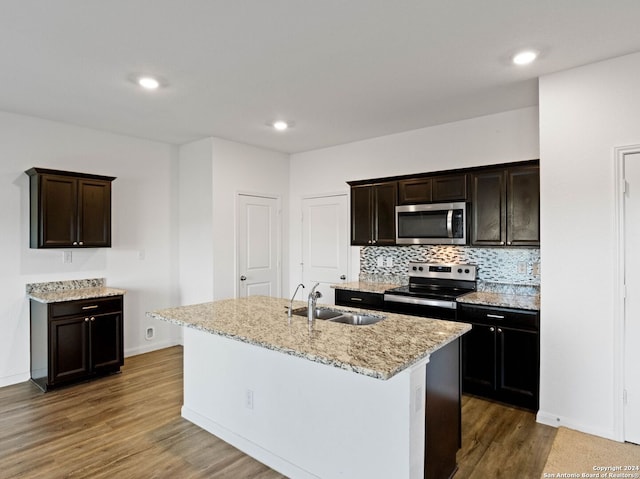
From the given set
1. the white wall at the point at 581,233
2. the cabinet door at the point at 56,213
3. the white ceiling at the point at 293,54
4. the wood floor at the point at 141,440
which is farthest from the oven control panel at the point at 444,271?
the cabinet door at the point at 56,213

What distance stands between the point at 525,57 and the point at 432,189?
163 centimetres

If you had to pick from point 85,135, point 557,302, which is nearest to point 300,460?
point 557,302

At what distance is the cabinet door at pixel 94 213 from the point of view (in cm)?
412

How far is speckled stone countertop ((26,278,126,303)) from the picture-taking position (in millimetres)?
3834

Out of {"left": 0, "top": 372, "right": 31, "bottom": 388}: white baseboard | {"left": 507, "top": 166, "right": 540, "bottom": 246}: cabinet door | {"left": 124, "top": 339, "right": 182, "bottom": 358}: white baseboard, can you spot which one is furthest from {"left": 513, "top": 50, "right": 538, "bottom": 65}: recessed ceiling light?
{"left": 0, "top": 372, "right": 31, "bottom": 388}: white baseboard

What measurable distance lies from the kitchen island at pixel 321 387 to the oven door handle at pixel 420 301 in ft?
3.67

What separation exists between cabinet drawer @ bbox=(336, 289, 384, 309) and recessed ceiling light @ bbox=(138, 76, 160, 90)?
9.20ft

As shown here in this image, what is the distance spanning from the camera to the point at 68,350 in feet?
12.5

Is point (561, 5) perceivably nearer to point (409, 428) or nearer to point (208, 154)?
point (409, 428)

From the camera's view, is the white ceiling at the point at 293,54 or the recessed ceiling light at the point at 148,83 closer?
the white ceiling at the point at 293,54

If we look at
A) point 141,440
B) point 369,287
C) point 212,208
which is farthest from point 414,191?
point 141,440

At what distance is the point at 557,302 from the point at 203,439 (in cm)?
281

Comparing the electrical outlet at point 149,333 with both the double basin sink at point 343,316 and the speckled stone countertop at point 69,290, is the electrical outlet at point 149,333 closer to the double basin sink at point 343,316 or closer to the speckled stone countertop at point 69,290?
the speckled stone countertop at point 69,290

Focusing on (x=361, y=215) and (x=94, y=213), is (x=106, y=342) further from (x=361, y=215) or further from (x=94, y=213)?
(x=361, y=215)
